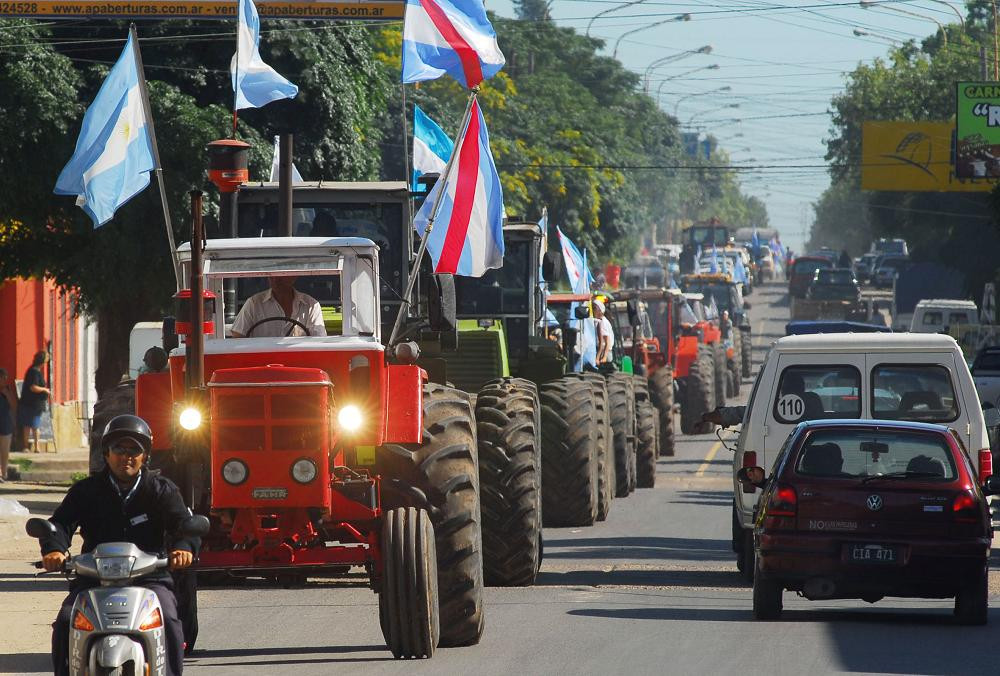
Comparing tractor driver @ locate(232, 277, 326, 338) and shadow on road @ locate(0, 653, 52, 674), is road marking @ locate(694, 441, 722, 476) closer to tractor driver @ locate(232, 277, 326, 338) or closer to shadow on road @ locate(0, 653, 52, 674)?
tractor driver @ locate(232, 277, 326, 338)

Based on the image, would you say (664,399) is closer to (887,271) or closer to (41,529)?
(41,529)

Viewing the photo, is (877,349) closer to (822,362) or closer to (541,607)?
(822,362)

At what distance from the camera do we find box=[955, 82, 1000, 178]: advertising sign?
160ft

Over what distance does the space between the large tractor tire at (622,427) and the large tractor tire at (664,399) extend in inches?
254

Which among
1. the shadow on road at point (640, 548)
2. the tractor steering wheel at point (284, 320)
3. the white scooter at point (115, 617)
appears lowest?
the shadow on road at point (640, 548)

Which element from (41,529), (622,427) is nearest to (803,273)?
(622,427)

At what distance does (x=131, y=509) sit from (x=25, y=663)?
304 cm

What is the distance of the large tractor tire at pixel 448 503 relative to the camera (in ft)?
36.9

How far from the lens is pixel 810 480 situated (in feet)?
43.8

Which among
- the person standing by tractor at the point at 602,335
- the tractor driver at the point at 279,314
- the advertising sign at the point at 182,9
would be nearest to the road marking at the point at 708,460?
the person standing by tractor at the point at 602,335

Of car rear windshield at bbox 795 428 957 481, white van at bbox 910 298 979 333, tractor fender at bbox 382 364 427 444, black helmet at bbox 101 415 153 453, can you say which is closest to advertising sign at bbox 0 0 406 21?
car rear windshield at bbox 795 428 957 481

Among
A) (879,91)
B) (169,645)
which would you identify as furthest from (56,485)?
(879,91)

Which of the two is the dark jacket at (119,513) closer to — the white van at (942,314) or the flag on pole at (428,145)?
the flag on pole at (428,145)

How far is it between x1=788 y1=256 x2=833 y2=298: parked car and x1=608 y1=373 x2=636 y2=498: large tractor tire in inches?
2181
